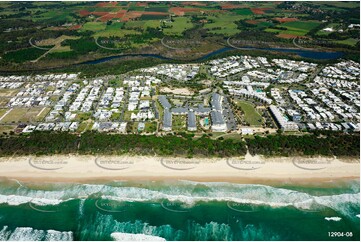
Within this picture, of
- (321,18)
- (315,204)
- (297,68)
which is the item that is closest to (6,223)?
→ (315,204)

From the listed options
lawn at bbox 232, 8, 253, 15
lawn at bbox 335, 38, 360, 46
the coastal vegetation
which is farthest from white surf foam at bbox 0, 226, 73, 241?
lawn at bbox 232, 8, 253, 15

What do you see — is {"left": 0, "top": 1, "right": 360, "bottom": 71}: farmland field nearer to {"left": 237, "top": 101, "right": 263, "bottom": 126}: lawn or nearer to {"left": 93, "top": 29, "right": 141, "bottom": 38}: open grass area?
{"left": 93, "top": 29, "right": 141, "bottom": 38}: open grass area

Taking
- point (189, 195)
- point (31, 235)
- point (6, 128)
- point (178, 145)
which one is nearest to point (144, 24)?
point (6, 128)

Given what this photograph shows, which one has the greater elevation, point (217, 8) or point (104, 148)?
point (217, 8)

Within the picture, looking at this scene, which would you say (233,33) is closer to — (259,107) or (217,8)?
(217,8)

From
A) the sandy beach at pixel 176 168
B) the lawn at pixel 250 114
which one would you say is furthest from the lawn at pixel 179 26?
the sandy beach at pixel 176 168

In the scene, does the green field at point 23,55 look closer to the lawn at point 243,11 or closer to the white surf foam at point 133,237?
the white surf foam at point 133,237
